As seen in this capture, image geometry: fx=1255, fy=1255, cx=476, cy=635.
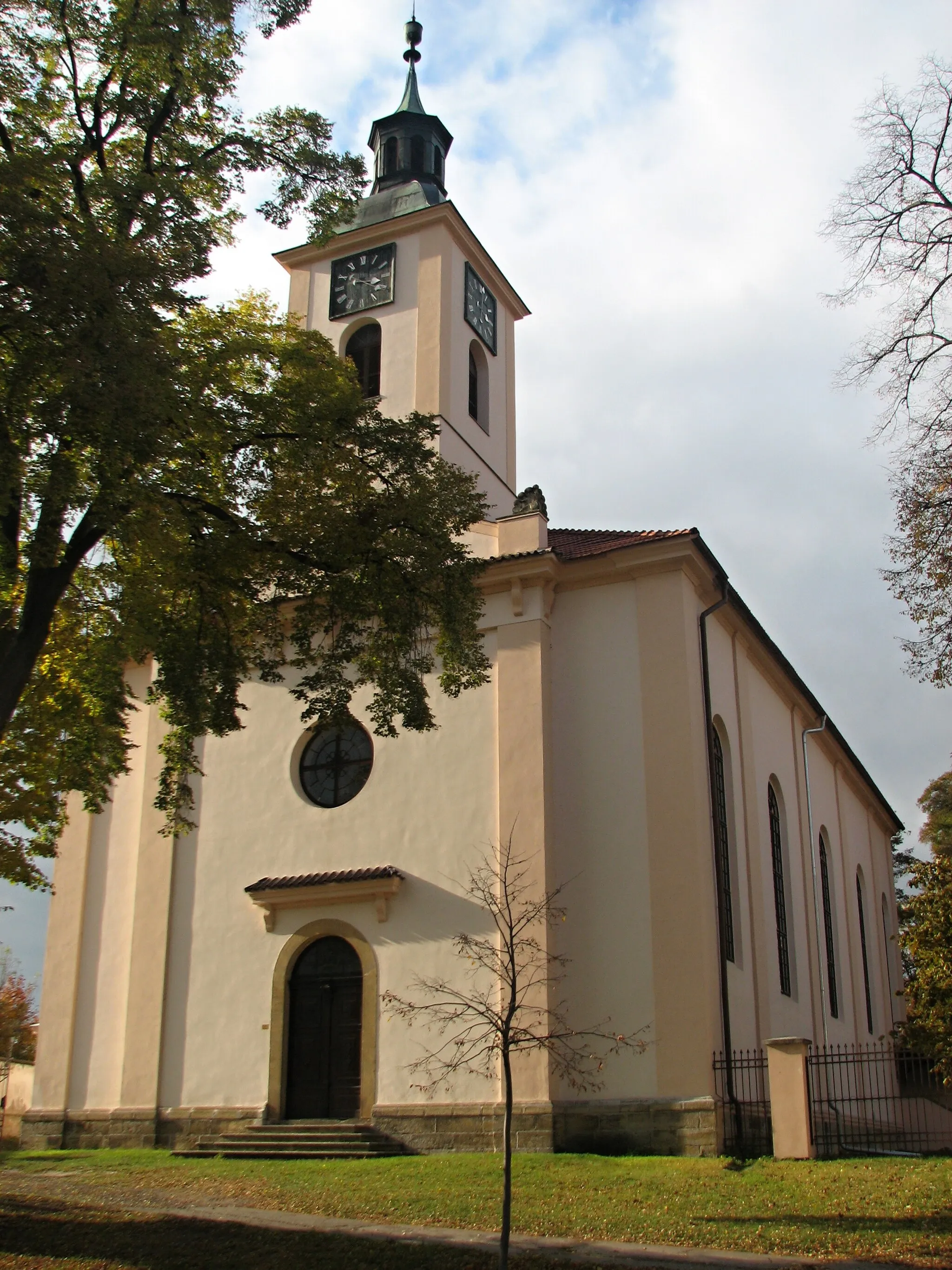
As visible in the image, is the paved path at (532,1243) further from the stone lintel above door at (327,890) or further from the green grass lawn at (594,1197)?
the stone lintel above door at (327,890)

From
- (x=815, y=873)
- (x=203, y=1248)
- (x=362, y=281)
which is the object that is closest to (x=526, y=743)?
(x=203, y=1248)

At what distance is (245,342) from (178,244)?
242 cm

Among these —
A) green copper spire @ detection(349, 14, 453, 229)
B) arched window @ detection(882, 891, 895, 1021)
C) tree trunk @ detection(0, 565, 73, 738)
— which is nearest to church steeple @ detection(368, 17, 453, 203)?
green copper spire @ detection(349, 14, 453, 229)

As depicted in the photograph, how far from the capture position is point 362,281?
88.1ft

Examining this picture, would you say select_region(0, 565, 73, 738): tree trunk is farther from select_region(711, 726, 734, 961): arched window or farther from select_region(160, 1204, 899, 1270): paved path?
select_region(711, 726, 734, 961): arched window

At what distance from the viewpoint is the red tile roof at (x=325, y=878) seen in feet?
61.6

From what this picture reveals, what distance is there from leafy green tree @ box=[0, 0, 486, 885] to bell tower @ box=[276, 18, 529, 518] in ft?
31.3

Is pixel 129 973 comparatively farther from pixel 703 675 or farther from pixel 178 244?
pixel 178 244

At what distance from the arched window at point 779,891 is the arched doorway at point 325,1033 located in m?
7.57

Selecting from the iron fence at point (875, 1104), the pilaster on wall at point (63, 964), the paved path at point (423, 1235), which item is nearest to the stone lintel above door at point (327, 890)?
the pilaster on wall at point (63, 964)

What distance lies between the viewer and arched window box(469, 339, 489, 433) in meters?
27.2

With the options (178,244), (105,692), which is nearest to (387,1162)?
(105,692)

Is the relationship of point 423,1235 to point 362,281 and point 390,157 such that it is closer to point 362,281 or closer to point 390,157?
point 362,281

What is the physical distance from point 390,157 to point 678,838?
19.5 meters
